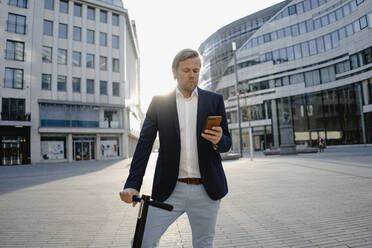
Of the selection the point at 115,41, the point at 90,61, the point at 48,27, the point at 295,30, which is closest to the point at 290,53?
the point at 295,30

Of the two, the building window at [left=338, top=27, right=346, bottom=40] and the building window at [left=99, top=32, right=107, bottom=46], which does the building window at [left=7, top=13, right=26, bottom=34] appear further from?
the building window at [left=338, top=27, right=346, bottom=40]

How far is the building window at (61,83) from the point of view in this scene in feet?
98.1

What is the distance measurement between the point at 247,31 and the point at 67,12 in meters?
30.3

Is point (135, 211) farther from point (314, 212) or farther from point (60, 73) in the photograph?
point (60, 73)

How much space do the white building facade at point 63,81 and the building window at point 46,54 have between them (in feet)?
0.32

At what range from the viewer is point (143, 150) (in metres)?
2.07

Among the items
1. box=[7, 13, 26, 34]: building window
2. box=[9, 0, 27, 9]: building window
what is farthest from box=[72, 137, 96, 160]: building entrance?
box=[9, 0, 27, 9]: building window

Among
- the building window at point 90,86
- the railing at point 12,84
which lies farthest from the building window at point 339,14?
the railing at point 12,84

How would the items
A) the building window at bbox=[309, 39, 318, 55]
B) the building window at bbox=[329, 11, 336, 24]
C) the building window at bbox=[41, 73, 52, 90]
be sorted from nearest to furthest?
the building window at bbox=[41, 73, 52, 90] < the building window at bbox=[329, 11, 336, 24] < the building window at bbox=[309, 39, 318, 55]

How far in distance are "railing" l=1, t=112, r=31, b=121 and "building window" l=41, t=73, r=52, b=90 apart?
11.4ft

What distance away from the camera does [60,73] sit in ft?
98.7

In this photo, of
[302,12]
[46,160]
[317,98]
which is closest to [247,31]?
[302,12]

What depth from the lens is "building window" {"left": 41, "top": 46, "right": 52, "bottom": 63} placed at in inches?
1159

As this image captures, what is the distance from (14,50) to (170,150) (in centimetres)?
3247
